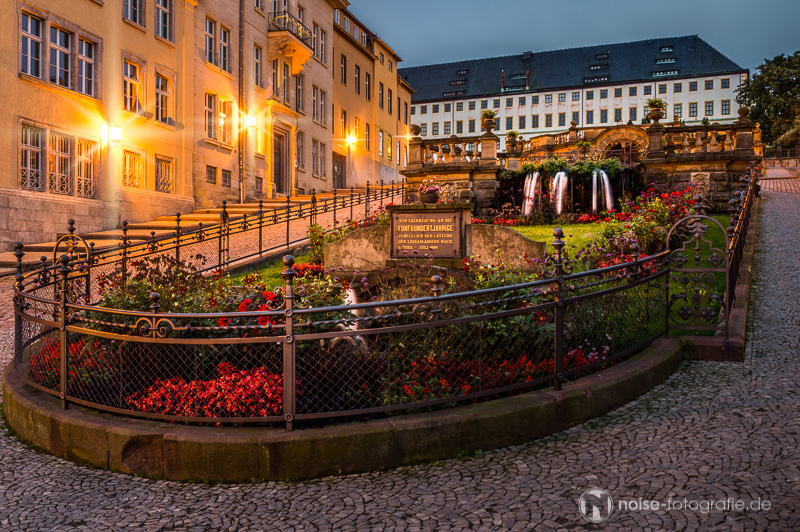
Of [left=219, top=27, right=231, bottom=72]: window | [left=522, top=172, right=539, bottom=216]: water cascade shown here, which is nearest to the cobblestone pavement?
[left=522, top=172, right=539, bottom=216]: water cascade

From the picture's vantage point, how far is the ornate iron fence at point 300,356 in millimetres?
4461

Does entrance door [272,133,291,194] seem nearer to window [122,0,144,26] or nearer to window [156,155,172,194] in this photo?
window [156,155,172,194]

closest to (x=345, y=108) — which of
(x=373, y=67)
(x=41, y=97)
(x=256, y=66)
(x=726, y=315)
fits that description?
(x=373, y=67)

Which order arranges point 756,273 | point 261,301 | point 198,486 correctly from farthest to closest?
point 756,273, point 261,301, point 198,486

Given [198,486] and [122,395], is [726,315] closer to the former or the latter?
[198,486]

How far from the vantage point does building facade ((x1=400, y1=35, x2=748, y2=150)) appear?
77938 mm

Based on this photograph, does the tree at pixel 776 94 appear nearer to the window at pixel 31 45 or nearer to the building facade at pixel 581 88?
the building facade at pixel 581 88

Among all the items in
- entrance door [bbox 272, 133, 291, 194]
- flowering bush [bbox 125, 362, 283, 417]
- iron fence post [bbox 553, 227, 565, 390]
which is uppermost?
entrance door [bbox 272, 133, 291, 194]

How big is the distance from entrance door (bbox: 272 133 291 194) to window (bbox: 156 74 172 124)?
26.9 ft

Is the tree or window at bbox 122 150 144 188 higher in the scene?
the tree

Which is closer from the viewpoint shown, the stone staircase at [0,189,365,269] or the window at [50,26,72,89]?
the stone staircase at [0,189,365,269]

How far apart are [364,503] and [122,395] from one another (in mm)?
2226

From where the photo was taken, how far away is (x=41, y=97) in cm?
1711

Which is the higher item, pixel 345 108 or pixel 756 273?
pixel 345 108
